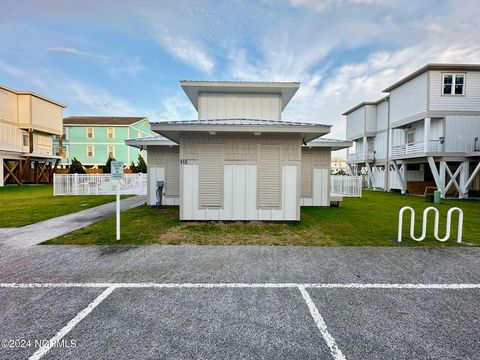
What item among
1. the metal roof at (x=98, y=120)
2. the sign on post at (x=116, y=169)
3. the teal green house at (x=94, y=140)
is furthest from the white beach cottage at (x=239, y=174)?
the metal roof at (x=98, y=120)

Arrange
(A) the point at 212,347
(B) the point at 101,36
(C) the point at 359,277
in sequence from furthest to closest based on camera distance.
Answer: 1. (B) the point at 101,36
2. (C) the point at 359,277
3. (A) the point at 212,347

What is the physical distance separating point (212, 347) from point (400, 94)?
24420mm

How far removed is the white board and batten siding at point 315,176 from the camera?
11.4m

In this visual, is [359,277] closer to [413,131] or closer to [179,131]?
[179,131]

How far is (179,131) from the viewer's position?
708 centimetres

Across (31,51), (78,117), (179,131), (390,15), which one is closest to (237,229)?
(179,131)

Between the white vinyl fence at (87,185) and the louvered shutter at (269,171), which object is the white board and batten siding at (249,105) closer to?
the louvered shutter at (269,171)

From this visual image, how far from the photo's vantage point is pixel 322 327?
258cm

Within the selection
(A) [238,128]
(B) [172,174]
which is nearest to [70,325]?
(A) [238,128]

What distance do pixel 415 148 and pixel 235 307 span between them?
831 inches

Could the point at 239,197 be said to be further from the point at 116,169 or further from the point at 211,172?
the point at 116,169

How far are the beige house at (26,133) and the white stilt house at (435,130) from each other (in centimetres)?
3735

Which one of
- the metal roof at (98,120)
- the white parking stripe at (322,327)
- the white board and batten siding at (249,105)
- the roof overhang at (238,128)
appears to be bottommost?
the white parking stripe at (322,327)

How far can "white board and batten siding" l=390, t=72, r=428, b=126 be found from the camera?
661 inches
